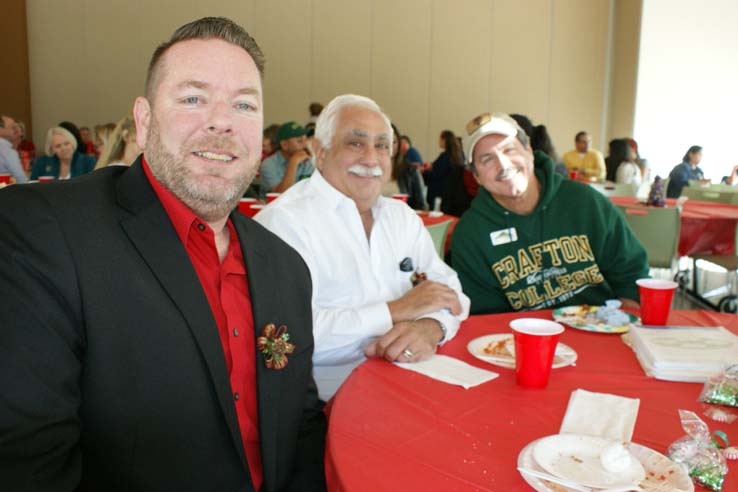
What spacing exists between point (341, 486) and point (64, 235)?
0.62m

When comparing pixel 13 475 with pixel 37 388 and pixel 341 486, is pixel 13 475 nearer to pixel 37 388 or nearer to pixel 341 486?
pixel 37 388

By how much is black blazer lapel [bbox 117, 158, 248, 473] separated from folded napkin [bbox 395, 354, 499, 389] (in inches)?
18.9

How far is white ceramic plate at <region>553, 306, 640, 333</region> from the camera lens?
5.50 ft

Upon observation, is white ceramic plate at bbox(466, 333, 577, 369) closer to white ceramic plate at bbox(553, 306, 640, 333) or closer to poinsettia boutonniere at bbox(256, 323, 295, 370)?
white ceramic plate at bbox(553, 306, 640, 333)

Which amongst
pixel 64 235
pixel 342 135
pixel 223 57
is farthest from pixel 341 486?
pixel 342 135

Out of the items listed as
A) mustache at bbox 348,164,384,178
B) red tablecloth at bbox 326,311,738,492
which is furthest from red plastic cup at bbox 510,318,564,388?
mustache at bbox 348,164,384,178

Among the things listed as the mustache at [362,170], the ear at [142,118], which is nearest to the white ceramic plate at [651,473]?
the ear at [142,118]

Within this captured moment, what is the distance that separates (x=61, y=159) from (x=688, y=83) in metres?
9.68

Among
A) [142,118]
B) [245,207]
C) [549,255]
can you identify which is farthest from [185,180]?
[245,207]

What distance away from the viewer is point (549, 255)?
2291mm

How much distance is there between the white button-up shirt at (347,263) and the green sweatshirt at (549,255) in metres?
0.21

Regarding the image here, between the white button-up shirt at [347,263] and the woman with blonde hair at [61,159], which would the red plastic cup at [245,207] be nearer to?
the white button-up shirt at [347,263]

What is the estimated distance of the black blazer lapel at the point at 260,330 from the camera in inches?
48.1

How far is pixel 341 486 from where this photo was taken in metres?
0.93
